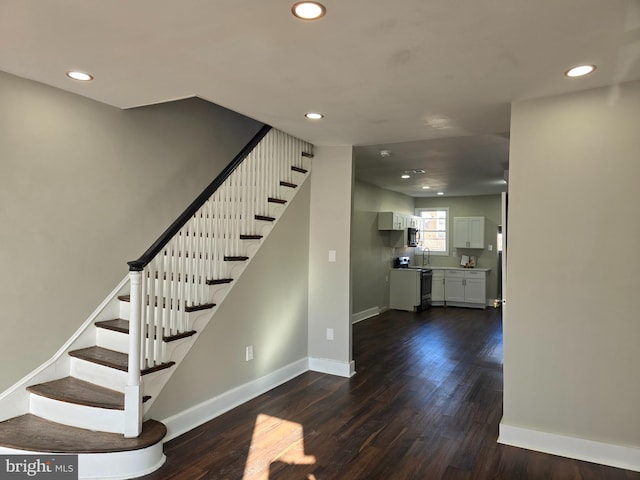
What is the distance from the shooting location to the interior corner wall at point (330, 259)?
4.37 meters

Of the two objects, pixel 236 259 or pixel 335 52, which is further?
pixel 236 259

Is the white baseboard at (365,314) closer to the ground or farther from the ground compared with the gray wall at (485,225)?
Answer: closer to the ground

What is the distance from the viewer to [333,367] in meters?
4.39

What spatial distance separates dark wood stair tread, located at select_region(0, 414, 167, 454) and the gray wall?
26.9 feet

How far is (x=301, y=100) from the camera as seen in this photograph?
119 inches

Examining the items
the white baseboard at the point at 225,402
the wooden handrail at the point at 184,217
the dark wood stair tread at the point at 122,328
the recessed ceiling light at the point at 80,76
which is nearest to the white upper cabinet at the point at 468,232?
the white baseboard at the point at 225,402

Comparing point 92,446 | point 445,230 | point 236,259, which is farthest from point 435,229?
point 92,446

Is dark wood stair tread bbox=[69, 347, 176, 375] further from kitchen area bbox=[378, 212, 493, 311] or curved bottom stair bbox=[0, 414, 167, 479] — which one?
kitchen area bbox=[378, 212, 493, 311]

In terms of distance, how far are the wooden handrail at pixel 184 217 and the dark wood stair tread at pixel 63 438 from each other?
1.02 meters

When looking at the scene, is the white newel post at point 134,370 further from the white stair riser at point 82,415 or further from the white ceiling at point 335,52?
the white ceiling at point 335,52

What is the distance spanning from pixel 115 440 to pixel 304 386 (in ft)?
6.26

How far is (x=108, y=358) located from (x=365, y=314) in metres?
5.18

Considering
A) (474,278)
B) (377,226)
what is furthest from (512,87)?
(474,278)

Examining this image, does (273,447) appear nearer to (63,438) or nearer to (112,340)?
(63,438)
